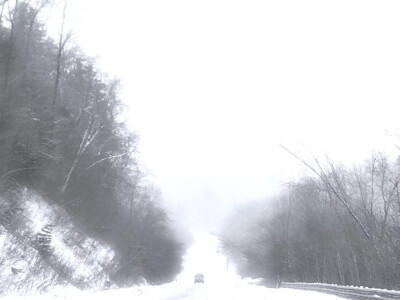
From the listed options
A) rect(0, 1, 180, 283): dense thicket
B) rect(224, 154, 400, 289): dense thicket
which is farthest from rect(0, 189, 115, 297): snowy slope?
rect(224, 154, 400, 289): dense thicket

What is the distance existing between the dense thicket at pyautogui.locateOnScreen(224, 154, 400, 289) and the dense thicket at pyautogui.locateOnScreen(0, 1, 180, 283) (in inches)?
482

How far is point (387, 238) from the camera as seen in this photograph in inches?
883

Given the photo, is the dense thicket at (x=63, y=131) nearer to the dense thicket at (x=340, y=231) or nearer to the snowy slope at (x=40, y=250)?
the snowy slope at (x=40, y=250)

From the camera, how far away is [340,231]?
3362 cm

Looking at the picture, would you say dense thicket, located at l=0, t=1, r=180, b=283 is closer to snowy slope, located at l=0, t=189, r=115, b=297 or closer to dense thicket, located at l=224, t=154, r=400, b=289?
snowy slope, located at l=0, t=189, r=115, b=297

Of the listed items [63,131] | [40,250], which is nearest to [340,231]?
[63,131]

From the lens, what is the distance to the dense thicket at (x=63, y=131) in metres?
18.4

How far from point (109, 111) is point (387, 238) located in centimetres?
2154

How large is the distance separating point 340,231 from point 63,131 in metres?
21.6

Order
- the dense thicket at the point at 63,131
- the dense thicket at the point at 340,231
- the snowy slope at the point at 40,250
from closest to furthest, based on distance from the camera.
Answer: the snowy slope at the point at 40,250, the dense thicket at the point at 63,131, the dense thicket at the point at 340,231

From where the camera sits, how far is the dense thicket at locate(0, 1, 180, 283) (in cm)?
1843

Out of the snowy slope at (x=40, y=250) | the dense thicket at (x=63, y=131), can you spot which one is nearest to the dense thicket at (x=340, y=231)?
the snowy slope at (x=40, y=250)

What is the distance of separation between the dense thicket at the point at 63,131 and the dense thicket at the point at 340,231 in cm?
1224

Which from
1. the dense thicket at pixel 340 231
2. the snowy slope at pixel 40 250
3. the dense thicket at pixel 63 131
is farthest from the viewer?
the dense thicket at pixel 340 231
